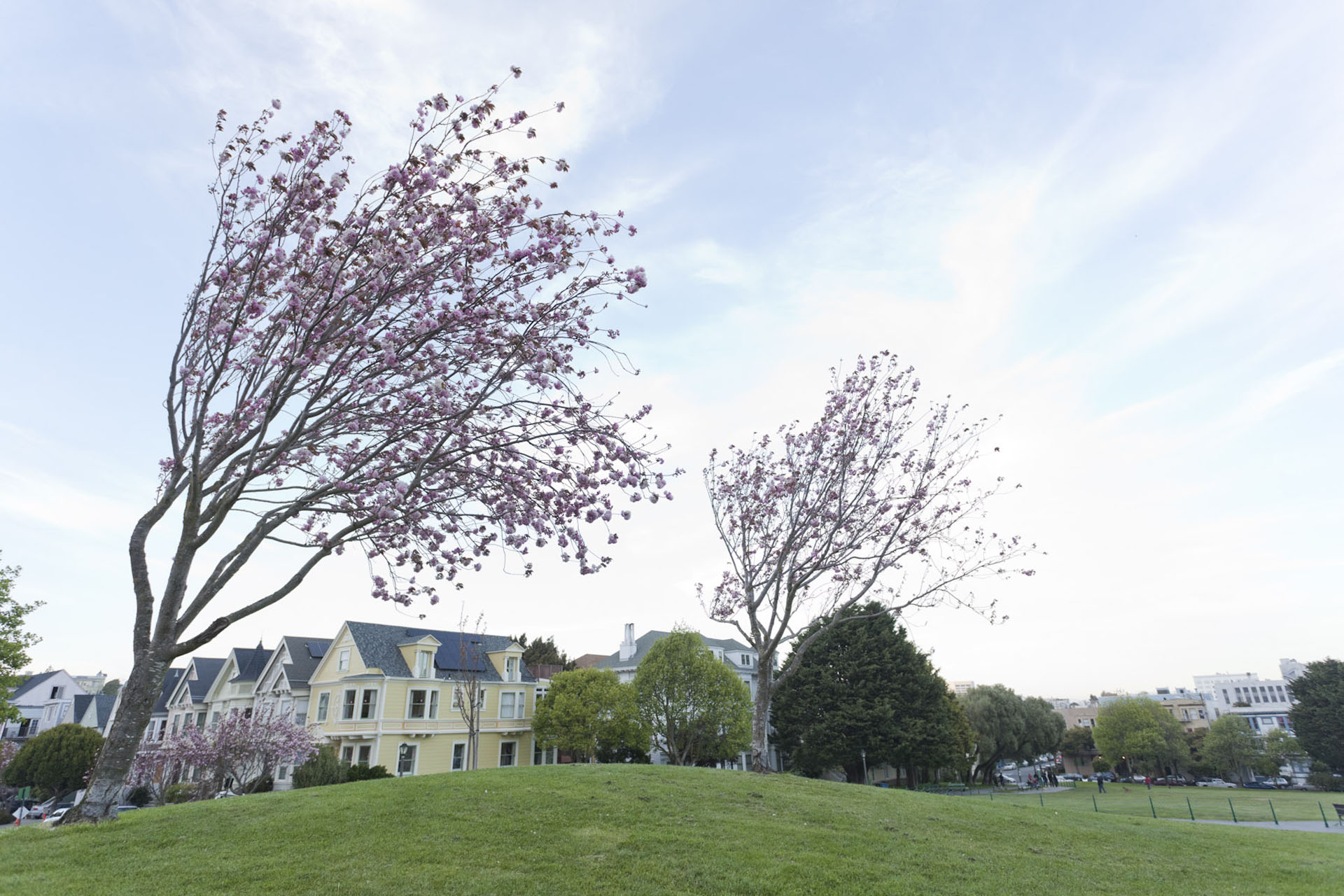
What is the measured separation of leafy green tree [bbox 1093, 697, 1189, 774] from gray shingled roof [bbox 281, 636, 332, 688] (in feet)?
258

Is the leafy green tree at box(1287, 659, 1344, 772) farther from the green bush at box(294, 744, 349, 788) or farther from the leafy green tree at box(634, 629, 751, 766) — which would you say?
the green bush at box(294, 744, 349, 788)

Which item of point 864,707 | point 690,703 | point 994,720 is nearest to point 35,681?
point 690,703

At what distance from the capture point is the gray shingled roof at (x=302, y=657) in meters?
40.4

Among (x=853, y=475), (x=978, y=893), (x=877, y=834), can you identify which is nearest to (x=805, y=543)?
(x=853, y=475)

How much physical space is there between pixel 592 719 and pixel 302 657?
18.9m

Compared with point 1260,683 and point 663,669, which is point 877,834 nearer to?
point 663,669

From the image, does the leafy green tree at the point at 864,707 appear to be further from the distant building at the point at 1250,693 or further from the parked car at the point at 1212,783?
the distant building at the point at 1250,693

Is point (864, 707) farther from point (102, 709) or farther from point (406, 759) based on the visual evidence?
point (102, 709)

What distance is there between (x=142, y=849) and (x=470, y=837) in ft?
14.8

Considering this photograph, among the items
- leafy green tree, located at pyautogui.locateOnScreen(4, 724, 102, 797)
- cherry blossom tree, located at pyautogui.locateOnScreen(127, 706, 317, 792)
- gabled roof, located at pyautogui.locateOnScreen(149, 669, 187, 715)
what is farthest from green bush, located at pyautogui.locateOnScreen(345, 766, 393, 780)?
gabled roof, located at pyautogui.locateOnScreen(149, 669, 187, 715)

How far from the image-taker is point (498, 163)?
9.23 metres

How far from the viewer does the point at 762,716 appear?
1988 cm

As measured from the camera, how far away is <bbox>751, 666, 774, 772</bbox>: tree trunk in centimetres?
1958

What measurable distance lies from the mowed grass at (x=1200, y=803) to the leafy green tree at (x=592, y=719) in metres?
20.2
